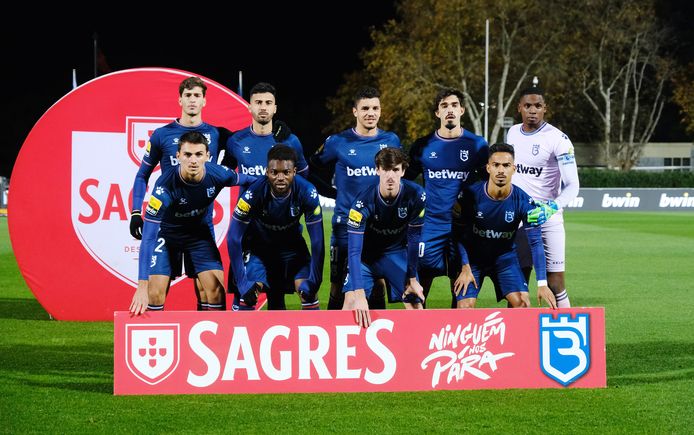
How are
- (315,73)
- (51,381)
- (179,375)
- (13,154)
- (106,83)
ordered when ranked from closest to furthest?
(179,375) < (51,381) < (106,83) < (13,154) < (315,73)

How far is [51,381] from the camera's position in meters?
8.16

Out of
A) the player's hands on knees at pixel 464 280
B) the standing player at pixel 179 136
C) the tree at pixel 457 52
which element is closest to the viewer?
the player's hands on knees at pixel 464 280

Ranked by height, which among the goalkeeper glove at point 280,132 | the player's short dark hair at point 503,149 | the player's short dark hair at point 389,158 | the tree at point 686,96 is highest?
the tree at point 686,96

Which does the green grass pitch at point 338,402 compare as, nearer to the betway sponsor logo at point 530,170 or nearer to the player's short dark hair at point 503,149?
the betway sponsor logo at point 530,170

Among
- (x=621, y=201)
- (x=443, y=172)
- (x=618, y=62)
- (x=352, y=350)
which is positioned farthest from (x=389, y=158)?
(x=618, y=62)

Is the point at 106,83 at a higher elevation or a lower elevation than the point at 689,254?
higher

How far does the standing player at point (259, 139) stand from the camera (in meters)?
9.20

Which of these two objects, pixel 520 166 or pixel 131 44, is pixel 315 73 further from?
pixel 520 166

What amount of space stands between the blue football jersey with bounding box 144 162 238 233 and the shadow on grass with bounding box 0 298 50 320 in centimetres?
378

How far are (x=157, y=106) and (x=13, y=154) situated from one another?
5256 centimetres

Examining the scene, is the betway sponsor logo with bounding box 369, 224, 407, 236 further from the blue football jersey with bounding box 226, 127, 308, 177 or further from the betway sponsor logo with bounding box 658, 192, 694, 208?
the betway sponsor logo with bounding box 658, 192, 694, 208

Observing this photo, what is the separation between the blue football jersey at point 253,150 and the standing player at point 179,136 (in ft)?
0.89

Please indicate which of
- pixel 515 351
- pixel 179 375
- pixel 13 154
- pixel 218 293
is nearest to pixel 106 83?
pixel 218 293

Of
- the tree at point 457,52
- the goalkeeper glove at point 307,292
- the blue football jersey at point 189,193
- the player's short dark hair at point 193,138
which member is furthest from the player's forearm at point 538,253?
the tree at point 457,52
